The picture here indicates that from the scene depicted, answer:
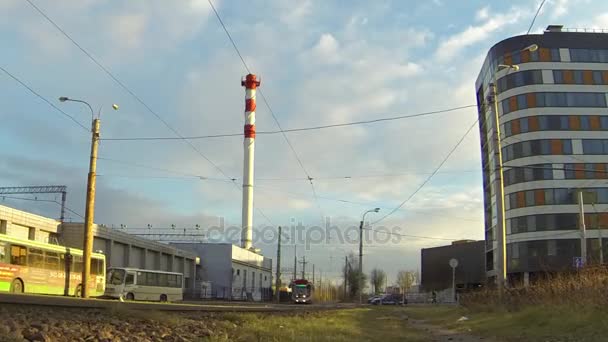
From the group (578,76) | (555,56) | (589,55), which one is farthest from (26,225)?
(589,55)

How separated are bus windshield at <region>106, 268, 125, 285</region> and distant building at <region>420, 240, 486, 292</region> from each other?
65944mm

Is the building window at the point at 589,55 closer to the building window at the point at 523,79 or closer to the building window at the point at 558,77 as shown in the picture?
the building window at the point at 558,77

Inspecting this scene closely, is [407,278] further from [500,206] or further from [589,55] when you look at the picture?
[500,206]

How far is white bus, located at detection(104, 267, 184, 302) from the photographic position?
4275cm

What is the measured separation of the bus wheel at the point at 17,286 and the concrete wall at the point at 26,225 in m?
14.3

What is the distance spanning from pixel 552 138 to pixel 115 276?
61.9 meters

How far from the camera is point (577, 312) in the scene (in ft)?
54.6

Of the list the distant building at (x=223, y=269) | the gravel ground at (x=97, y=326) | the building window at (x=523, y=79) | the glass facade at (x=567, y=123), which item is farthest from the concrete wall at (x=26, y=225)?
the glass facade at (x=567, y=123)

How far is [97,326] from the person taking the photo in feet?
38.0

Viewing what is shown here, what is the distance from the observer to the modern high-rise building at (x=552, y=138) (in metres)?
77.5

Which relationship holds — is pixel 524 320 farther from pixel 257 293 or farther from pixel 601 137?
pixel 257 293

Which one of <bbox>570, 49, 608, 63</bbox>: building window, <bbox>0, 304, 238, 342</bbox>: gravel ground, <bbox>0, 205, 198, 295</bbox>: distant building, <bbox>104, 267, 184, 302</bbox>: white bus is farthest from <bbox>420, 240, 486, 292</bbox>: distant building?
<bbox>0, 304, 238, 342</bbox>: gravel ground

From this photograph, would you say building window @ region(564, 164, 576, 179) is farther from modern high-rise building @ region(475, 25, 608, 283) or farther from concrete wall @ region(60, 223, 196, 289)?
concrete wall @ region(60, 223, 196, 289)

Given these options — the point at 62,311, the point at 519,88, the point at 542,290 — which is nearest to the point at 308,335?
the point at 62,311
